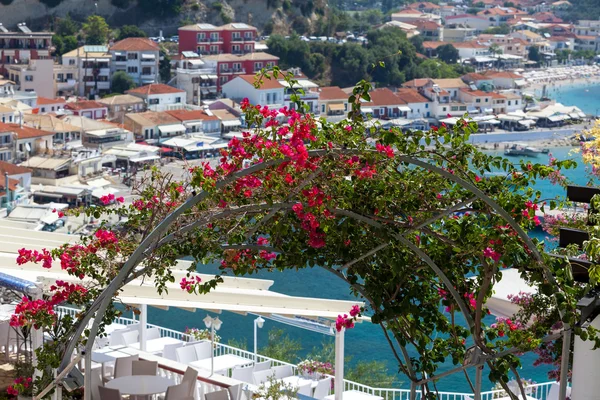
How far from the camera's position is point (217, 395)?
13.0ft

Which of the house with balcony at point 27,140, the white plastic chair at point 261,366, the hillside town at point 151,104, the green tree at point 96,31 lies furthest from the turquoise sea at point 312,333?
the green tree at point 96,31

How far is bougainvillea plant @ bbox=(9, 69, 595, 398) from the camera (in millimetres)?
2387

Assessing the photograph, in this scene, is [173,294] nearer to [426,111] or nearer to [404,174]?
[404,174]

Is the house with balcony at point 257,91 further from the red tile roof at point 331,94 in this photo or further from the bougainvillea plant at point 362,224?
the bougainvillea plant at point 362,224

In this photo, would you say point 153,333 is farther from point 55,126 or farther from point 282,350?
point 55,126

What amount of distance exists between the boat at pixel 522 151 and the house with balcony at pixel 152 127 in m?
10.4

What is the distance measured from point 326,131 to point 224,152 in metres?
0.24

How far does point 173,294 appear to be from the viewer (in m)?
4.27

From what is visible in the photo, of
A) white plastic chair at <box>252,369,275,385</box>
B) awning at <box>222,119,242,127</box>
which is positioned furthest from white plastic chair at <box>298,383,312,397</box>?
awning at <box>222,119,242,127</box>

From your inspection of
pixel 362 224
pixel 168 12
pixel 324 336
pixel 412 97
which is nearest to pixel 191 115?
pixel 412 97

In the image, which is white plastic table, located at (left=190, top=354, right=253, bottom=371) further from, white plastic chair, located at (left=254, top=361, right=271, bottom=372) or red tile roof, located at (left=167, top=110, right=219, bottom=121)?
red tile roof, located at (left=167, top=110, right=219, bottom=121)

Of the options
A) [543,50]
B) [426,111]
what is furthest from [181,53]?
[543,50]

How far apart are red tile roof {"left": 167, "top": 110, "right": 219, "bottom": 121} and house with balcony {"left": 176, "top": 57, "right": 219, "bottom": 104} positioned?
9.51ft

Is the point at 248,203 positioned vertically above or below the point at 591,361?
above
